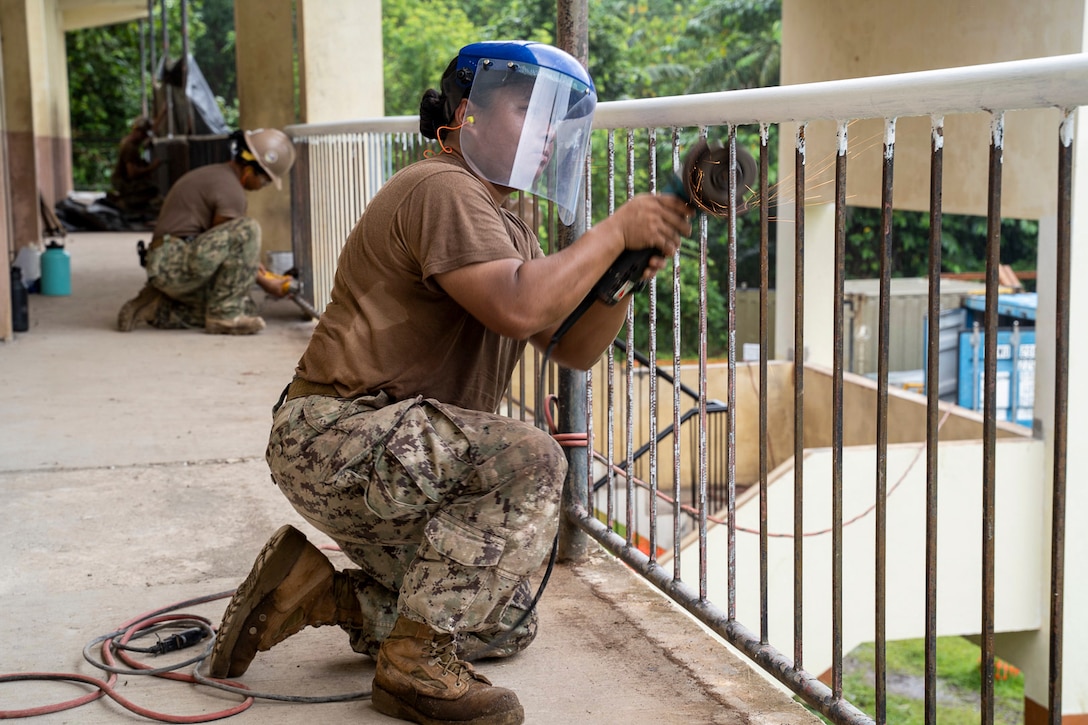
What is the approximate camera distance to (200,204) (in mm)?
7434

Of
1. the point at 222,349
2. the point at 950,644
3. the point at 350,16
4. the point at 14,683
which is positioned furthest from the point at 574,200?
the point at 950,644

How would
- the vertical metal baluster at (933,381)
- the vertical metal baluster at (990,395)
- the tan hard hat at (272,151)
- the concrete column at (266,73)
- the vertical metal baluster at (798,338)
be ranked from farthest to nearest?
the concrete column at (266,73)
the tan hard hat at (272,151)
the vertical metal baluster at (798,338)
the vertical metal baluster at (933,381)
the vertical metal baluster at (990,395)

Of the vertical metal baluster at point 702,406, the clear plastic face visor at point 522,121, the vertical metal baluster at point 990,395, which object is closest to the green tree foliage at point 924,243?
the vertical metal baluster at point 702,406

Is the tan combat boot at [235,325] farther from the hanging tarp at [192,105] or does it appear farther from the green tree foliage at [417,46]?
the green tree foliage at [417,46]

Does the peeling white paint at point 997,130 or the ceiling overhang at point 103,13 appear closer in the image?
the peeling white paint at point 997,130

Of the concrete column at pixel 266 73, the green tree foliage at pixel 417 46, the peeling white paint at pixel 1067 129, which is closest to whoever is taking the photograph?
the peeling white paint at pixel 1067 129

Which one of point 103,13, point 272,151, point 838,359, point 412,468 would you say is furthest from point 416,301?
point 103,13

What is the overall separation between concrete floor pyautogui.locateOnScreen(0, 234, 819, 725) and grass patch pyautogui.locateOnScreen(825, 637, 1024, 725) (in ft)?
38.6

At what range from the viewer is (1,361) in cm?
653

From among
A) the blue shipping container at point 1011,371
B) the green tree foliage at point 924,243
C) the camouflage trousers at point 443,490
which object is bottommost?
the blue shipping container at point 1011,371

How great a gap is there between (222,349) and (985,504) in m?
5.82

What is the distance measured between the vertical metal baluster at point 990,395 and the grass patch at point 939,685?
13.9 metres

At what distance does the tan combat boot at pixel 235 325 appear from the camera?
7.50 metres

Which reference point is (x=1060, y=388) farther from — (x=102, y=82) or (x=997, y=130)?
(x=102, y=82)
